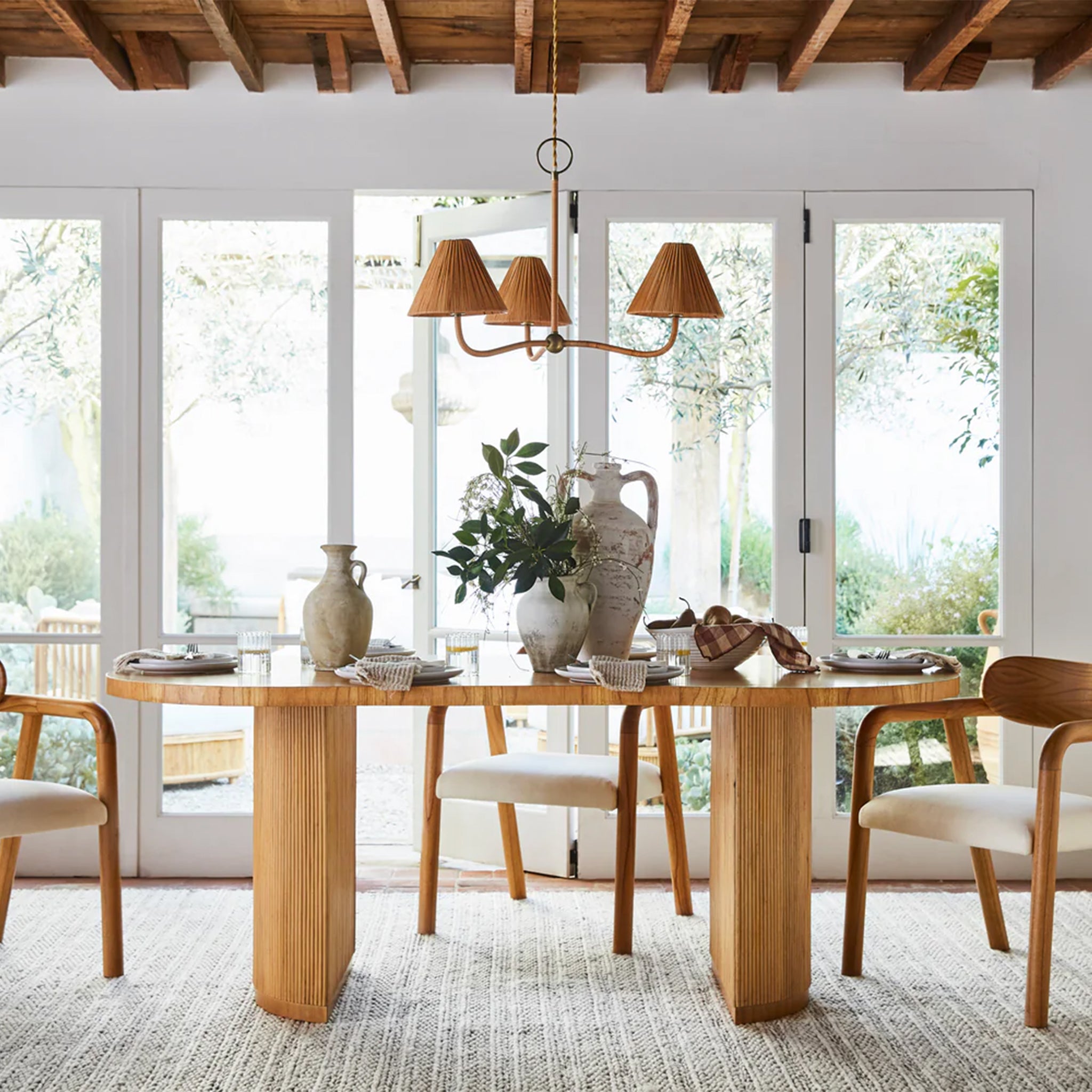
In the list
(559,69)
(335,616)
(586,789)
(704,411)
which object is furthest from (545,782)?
(559,69)

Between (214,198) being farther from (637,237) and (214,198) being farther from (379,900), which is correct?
(379,900)

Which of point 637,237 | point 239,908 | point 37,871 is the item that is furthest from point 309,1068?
point 637,237

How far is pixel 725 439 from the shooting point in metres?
3.93

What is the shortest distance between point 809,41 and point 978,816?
233 cm

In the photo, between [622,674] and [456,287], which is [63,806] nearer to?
[622,674]

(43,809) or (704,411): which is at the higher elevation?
(704,411)

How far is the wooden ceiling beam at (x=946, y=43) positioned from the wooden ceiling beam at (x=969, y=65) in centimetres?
3

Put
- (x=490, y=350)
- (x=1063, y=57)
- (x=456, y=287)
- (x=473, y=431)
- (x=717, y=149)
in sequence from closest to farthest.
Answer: (x=456, y=287) < (x=490, y=350) < (x=1063, y=57) < (x=717, y=149) < (x=473, y=431)

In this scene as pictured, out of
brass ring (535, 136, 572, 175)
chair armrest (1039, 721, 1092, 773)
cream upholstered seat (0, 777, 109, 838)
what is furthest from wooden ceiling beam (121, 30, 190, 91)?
chair armrest (1039, 721, 1092, 773)

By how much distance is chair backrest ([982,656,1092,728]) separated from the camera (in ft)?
9.46

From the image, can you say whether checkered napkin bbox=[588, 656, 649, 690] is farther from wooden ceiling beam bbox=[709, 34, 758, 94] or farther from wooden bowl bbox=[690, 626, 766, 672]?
wooden ceiling beam bbox=[709, 34, 758, 94]

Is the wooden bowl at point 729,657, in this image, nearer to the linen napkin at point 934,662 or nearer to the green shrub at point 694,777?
the linen napkin at point 934,662

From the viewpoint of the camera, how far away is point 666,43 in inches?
139

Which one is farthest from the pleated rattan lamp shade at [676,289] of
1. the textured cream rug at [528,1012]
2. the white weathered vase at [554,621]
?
the textured cream rug at [528,1012]
